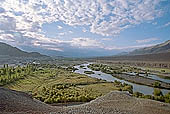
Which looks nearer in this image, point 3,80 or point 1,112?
point 1,112

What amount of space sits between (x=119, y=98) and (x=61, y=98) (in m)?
7.92

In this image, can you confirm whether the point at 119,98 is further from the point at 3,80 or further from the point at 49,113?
the point at 3,80

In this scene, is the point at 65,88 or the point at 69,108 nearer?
the point at 69,108

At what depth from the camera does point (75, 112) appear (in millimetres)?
11492

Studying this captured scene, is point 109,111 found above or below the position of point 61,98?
above

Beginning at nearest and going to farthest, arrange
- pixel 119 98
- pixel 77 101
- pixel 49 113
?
pixel 49 113 < pixel 119 98 < pixel 77 101

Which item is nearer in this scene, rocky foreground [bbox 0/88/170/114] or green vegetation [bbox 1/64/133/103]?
rocky foreground [bbox 0/88/170/114]

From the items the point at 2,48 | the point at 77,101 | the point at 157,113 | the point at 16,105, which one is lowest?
the point at 77,101

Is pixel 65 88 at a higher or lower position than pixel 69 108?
lower

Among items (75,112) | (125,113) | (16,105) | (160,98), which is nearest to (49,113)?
(75,112)

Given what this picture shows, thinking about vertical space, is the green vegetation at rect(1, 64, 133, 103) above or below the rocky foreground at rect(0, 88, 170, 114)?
below

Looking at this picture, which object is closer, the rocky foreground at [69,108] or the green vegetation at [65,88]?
the rocky foreground at [69,108]

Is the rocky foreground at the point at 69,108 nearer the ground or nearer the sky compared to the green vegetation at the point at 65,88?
nearer the sky

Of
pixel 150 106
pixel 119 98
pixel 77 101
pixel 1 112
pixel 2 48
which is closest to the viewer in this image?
pixel 1 112
